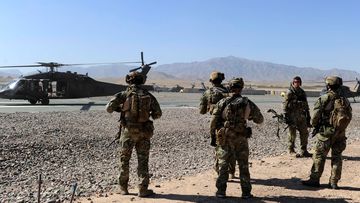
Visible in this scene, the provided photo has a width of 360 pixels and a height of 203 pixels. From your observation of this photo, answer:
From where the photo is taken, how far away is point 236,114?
7.10 metres

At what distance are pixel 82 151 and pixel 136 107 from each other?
5414mm

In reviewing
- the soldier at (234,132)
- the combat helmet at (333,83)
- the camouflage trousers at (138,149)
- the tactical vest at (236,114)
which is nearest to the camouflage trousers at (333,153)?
the combat helmet at (333,83)

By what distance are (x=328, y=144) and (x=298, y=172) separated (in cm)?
178

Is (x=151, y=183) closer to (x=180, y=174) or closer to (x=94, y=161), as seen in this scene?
(x=180, y=174)

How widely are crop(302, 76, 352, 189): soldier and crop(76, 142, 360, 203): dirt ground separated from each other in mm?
398

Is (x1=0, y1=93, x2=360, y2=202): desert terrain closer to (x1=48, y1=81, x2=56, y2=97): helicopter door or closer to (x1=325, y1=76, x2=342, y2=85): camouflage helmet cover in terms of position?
(x1=325, y1=76, x2=342, y2=85): camouflage helmet cover

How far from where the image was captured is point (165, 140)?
14.3m

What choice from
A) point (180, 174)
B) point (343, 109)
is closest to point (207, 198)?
point (180, 174)

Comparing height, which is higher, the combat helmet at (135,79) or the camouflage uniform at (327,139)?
the combat helmet at (135,79)

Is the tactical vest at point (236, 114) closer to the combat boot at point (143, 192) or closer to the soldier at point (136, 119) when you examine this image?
the soldier at point (136, 119)

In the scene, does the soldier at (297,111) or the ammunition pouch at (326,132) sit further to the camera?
the soldier at (297,111)

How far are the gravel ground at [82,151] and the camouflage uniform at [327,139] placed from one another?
2.72m

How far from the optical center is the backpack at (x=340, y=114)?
7.66 metres

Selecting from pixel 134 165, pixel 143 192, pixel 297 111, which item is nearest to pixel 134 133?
pixel 143 192
